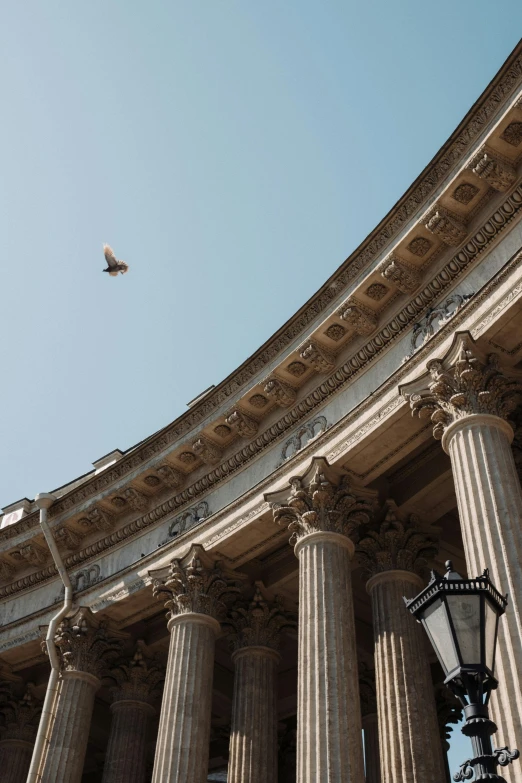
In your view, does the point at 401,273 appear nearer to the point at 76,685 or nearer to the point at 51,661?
the point at 76,685

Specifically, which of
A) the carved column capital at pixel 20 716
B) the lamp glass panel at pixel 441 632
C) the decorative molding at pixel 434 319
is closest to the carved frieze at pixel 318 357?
the decorative molding at pixel 434 319

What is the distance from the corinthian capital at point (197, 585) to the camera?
21094 millimetres

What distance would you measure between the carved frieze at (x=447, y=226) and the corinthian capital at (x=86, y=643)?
12938 mm

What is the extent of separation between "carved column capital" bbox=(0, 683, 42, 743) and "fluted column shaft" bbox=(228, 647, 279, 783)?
26.3ft

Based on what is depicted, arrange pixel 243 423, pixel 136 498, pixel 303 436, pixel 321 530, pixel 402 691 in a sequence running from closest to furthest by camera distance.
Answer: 1. pixel 402 691
2. pixel 321 530
3. pixel 303 436
4. pixel 243 423
5. pixel 136 498

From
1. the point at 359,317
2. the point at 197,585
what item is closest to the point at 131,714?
the point at 197,585

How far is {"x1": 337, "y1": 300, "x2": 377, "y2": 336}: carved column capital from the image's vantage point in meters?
20.0

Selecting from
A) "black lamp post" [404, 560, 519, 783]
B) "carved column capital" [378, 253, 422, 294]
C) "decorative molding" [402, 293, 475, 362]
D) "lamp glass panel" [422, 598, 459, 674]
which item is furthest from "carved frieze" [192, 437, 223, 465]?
"black lamp post" [404, 560, 519, 783]

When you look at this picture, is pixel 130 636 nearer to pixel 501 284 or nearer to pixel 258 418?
pixel 258 418

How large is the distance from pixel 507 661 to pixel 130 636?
13.8m

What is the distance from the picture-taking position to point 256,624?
22234 millimetres

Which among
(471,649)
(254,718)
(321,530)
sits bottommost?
(471,649)

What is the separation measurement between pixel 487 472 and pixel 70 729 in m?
12.9

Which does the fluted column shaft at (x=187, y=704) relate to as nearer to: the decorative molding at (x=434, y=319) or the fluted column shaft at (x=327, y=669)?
the fluted column shaft at (x=327, y=669)
